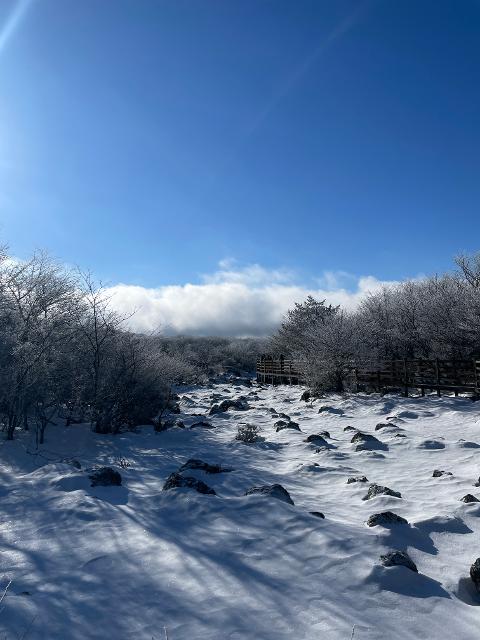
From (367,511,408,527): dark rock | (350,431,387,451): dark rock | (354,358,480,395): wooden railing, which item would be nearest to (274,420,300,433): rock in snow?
(350,431,387,451): dark rock

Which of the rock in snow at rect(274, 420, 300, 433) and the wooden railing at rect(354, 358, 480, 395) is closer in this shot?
the rock in snow at rect(274, 420, 300, 433)

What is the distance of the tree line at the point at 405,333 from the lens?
2328 centimetres

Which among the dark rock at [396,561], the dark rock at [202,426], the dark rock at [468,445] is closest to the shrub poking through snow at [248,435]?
the dark rock at [202,426]

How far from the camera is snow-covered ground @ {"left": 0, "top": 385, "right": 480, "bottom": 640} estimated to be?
11.4ft

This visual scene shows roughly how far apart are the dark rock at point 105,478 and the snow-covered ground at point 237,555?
0.40 ft

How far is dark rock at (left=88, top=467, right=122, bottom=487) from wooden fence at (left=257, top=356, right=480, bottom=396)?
1483 cm

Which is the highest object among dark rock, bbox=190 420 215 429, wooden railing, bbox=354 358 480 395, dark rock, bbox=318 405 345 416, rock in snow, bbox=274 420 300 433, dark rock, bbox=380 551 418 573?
wooden railing, bbox=354 358 480 395

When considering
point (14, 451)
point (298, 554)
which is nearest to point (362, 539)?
point (298, 554)

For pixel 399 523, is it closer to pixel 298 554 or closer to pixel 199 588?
pixel 298 554

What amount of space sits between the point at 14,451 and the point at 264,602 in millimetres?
8534

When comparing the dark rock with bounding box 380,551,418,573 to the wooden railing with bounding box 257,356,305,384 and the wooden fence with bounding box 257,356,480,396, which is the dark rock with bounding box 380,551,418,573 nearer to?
the wooden fence with bounding box 257,356,480,396

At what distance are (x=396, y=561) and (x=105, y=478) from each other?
465cm

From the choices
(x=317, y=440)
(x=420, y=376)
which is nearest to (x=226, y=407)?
(x=317, y=440)

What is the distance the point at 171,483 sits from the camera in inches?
269
